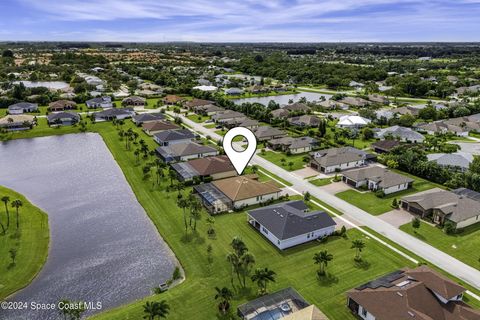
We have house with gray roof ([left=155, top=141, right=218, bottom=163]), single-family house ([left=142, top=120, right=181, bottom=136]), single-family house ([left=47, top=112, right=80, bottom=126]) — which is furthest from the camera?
single-family house ([left=47, top=112, right=80, bottom=126])

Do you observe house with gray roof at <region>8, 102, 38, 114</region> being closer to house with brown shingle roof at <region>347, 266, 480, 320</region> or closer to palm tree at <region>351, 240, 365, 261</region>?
palm tree at <region>351, 240, 365, 261</region>

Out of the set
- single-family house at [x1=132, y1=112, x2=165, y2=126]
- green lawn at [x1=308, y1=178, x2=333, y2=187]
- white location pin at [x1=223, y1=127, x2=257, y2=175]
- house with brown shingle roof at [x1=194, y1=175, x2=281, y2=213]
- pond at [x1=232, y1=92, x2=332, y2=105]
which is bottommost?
green lawn at [x1=308, y1=178, x2=333, y2=187]

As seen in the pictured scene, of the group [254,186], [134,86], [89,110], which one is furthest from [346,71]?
[254,186]

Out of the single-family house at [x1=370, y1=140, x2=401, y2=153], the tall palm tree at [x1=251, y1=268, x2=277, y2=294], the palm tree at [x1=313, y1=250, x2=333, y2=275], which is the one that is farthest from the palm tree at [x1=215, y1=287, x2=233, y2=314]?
the single-family house at [x1=370, y1=140, x2=401, y2=153]

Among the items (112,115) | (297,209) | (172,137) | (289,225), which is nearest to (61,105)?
(112,115)

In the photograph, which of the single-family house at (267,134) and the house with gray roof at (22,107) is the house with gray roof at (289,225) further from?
the house with gray roof at (22,107)

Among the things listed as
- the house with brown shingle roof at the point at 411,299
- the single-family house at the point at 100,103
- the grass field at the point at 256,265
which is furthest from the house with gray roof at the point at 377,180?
the single-family house at the point at 100,103

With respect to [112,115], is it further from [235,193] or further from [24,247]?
[24,247]
